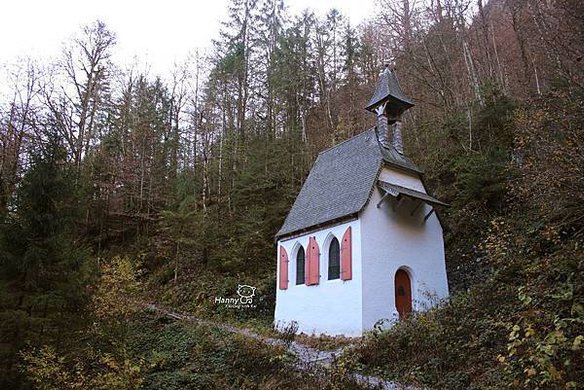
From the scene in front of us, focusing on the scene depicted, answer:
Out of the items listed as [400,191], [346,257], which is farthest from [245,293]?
[400,191]

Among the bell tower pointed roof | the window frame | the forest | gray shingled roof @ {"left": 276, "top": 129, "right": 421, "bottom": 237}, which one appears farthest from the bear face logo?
the bell tower pointed roof

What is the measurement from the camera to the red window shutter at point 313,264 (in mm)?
13453

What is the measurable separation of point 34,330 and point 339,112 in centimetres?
1977

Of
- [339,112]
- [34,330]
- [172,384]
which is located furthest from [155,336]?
[339,112]

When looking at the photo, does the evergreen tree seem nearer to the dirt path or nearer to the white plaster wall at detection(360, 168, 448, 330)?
the dirt path

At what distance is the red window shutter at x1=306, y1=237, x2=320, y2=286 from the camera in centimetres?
1345

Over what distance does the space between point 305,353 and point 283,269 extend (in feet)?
17.0

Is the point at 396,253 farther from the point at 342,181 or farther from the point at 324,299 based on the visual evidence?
the point at 342,181

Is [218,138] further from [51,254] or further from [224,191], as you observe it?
[51,254]

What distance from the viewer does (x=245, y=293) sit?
653 inches

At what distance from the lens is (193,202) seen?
781 inches

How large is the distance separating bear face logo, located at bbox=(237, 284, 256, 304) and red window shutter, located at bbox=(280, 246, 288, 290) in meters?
2.04

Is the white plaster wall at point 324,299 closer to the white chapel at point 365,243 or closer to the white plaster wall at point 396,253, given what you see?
the white chapel at point 365,243

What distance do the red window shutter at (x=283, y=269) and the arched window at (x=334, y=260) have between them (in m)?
2.05
